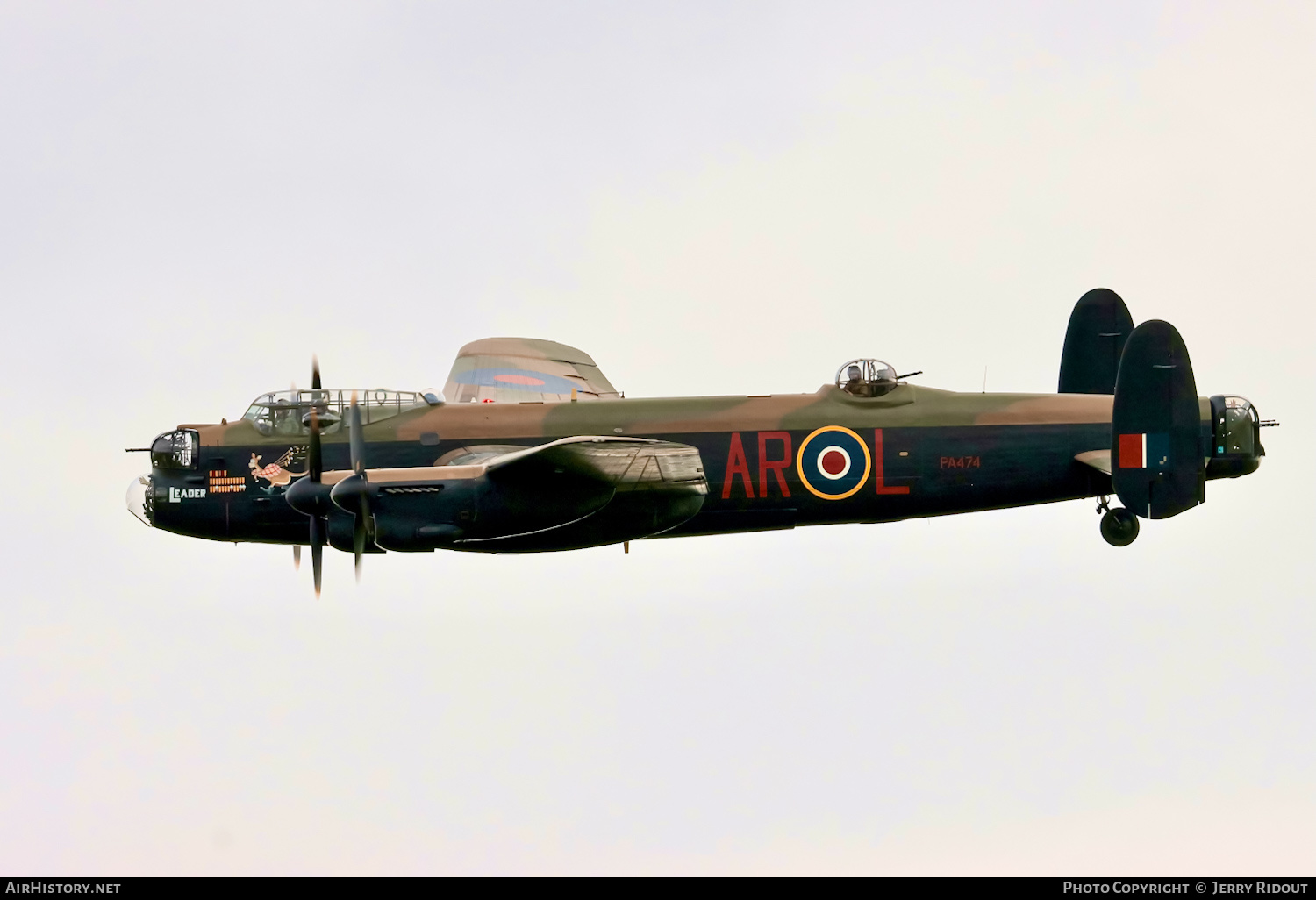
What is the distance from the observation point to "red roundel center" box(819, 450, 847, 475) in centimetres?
2358

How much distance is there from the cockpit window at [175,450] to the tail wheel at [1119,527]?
584 inches

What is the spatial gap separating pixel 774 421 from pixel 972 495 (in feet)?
11.5

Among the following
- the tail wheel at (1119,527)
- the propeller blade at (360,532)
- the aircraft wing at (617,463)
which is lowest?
the tail wheel at (1119,527)

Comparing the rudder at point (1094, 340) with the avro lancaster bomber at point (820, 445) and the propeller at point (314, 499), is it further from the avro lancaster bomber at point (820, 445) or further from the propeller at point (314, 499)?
the propeller at point (314, 499)

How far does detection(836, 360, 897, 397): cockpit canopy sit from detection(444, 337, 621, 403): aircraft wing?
5.03 meters

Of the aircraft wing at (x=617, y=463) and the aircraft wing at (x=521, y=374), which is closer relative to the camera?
the aircraft wing at (x=617, y=463)

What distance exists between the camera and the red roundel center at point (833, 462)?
928 inches

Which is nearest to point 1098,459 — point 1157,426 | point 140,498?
point 1157,426

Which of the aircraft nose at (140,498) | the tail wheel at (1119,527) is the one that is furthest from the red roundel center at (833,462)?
the aircraft nose at (140,498)

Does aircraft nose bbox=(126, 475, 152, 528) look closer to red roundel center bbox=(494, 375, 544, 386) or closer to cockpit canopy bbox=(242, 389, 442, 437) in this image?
cockpit canopy bbox=(242, 389, 442, 437)

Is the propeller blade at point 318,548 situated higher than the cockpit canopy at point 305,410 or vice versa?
the cockpit canopy at point 305,410

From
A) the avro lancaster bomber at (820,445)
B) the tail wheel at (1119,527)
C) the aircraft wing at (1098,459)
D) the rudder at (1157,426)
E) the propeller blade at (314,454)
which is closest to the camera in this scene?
the propeller blade at (314,454)

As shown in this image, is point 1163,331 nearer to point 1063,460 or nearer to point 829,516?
point 1063,460

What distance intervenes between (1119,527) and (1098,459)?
4.03 ft
